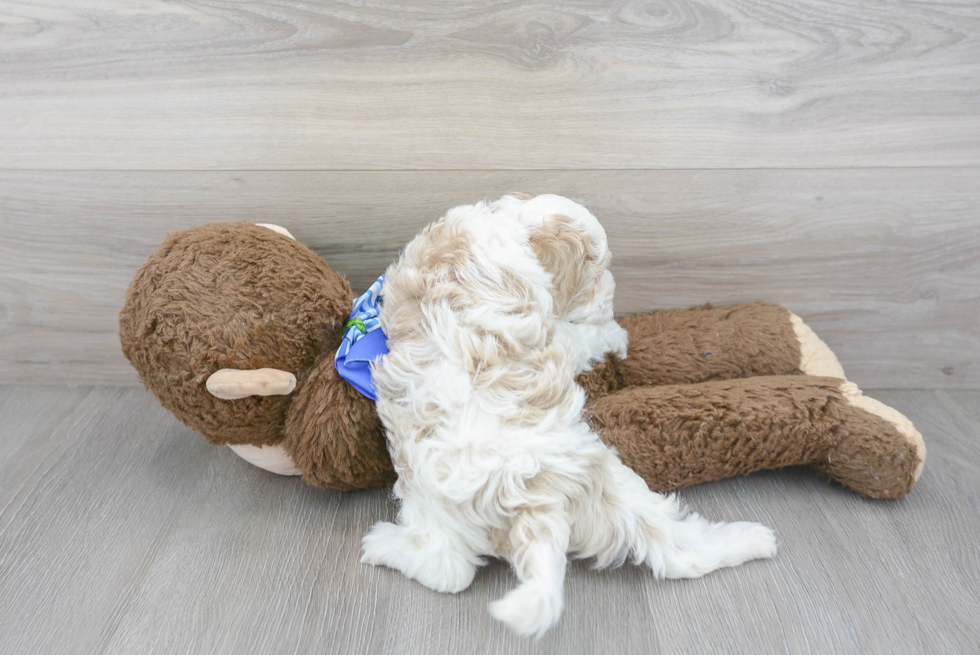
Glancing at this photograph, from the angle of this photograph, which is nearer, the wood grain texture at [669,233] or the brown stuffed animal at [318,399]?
the brown stuffed animal at [318,399]

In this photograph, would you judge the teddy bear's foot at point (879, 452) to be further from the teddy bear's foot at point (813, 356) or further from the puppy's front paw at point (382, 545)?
the puppy's front paw at point (382, 545)

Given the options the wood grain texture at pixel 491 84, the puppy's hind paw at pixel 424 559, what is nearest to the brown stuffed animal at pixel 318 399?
the puppy's hind paw at pixel 424 559

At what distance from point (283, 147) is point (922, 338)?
1109mm

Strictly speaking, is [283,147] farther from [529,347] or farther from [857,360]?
[857,360]

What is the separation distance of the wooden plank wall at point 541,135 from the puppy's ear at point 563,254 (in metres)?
0.24

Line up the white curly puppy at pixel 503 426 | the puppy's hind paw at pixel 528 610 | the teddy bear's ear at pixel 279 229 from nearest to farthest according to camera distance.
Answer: the puppy's hind paw at pixel 528 610 → the white curly puppy at pixel 503 426 → the teddy bear's ear at pixel 279 229

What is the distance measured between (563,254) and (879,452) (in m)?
0.49

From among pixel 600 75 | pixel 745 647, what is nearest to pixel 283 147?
pixel 600 75

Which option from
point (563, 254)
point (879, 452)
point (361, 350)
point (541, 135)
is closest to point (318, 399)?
point (361, 350)

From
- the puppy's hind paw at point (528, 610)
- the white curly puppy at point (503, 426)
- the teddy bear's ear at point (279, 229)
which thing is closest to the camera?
the puppy's hind paw at point (528, 610)

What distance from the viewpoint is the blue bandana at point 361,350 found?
825mm

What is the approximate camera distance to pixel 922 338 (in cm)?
113

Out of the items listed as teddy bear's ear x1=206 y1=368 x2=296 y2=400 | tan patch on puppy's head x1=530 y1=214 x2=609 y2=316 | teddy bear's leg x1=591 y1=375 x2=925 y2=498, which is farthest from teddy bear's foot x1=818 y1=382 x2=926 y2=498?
teddy bear's ear x1=206 y1=368 x2=296 y2=400

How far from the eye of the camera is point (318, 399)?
84 cm
